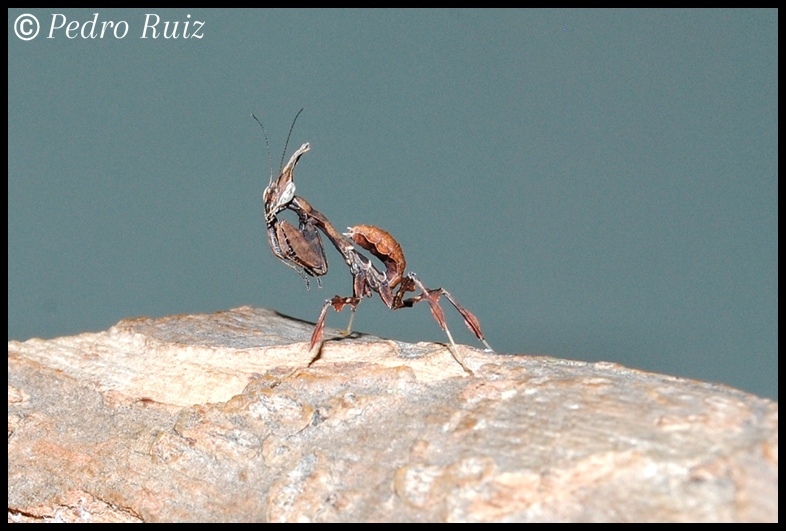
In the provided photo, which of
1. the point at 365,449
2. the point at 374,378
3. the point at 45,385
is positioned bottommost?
the point at 45,385

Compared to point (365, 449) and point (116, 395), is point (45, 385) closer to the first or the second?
point (116, 395)

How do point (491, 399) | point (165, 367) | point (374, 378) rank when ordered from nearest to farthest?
point (491, 399) < point (374, 378) < point (165, 367)

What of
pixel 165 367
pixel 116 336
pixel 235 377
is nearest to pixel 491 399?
pixel 235 377

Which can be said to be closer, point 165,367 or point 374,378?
point 374,378

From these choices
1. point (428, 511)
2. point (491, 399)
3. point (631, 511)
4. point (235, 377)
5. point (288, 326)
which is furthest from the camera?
point (288, 326)

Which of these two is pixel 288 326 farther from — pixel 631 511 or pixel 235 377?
pixel 631 511

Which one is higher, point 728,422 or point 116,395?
point 728,422

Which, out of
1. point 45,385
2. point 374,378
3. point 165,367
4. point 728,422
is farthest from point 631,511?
point 45,385
